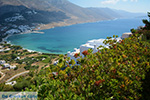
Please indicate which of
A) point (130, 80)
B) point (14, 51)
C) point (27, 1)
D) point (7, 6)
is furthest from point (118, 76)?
point (27, 1)

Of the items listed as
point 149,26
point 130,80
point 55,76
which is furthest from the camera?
point 149,26

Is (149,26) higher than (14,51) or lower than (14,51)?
higher

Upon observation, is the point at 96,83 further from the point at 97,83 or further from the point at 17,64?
the point at 17,64

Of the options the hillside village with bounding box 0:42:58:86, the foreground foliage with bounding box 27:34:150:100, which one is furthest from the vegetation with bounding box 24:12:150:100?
the hillside village with bounding box 0:42:58:86

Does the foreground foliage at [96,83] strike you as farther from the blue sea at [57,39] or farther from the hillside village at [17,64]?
the blue sea at [57,39]

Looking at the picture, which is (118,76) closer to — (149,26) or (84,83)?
(84,83)

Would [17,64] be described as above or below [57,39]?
below

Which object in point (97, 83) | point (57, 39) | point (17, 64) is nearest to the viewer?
point (97, 83)

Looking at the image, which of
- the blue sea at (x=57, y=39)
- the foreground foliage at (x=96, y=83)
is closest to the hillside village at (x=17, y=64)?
the blue sea at (x=57, y=39)

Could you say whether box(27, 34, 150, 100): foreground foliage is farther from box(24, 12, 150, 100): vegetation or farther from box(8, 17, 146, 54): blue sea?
box(8, 17, 146, 54): blue sea

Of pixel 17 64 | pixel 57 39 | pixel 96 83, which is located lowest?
pixel 17 64

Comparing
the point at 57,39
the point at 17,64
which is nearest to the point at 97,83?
the point at 17,64
